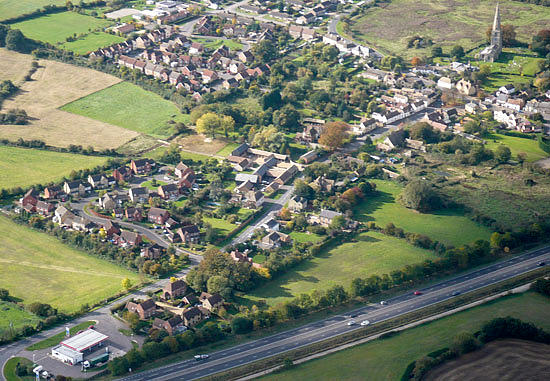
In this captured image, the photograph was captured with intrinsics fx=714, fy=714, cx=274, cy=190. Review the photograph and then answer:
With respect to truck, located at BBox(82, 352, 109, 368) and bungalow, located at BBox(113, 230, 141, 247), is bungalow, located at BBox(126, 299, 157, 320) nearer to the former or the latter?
truck, located at BBox(82, 352, 109, 368)

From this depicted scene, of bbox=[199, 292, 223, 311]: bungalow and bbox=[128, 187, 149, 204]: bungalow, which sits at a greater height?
bbox=[128, 187, 149, 204]: bungalow

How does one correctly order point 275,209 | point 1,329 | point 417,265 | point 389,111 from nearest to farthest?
point 1,329
point 417,265
point 275,209
point 389,111

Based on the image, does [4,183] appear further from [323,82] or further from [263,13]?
[263,13]

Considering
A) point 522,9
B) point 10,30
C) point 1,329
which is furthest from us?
point 522,9

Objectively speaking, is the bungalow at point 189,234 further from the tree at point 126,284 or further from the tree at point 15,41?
the tree at point 15,41

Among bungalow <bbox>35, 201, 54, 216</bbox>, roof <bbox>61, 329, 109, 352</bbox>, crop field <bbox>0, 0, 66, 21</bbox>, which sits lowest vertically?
roof <bbox>61, 329, 109, 352</bbox>

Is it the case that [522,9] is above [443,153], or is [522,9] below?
above

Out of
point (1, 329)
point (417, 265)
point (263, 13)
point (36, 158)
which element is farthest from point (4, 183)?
point (263, 13)

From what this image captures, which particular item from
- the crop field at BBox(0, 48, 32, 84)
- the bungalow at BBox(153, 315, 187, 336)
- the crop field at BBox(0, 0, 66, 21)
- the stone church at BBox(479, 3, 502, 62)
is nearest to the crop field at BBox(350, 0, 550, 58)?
the stone church at BBox(479, 3, 502, 62)
